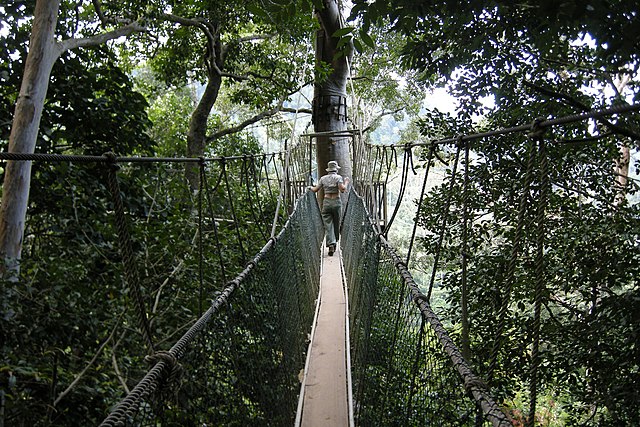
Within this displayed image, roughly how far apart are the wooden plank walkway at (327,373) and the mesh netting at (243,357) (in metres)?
0.07

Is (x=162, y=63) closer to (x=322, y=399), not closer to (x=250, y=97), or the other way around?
(x=250, y=97)

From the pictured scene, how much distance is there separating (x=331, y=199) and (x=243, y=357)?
2.73 metres

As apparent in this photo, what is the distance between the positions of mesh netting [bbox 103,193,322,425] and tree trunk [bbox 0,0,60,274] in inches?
37.2

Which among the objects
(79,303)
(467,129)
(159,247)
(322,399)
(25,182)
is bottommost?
(322,399)

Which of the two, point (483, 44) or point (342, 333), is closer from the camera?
point (483, 44)

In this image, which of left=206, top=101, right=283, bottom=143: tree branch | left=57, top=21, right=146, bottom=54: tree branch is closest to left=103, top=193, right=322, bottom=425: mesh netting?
left=57, top=21, right=146, bottom=54: tree branch

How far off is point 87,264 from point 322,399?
45.8 inches

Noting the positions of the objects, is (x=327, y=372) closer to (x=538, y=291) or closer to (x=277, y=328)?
(x=277, y=328)

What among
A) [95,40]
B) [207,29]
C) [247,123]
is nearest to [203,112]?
[207,29]

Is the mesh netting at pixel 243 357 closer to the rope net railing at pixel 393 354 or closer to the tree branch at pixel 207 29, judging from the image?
the rope net railing at pixel 393 354

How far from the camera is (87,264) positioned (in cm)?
238

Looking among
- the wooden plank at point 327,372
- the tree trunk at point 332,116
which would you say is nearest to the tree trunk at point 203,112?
the tree trunk at point 332,116

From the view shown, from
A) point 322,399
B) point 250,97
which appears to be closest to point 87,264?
point 322,399

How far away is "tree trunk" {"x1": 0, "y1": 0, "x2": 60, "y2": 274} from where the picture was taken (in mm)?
2258
